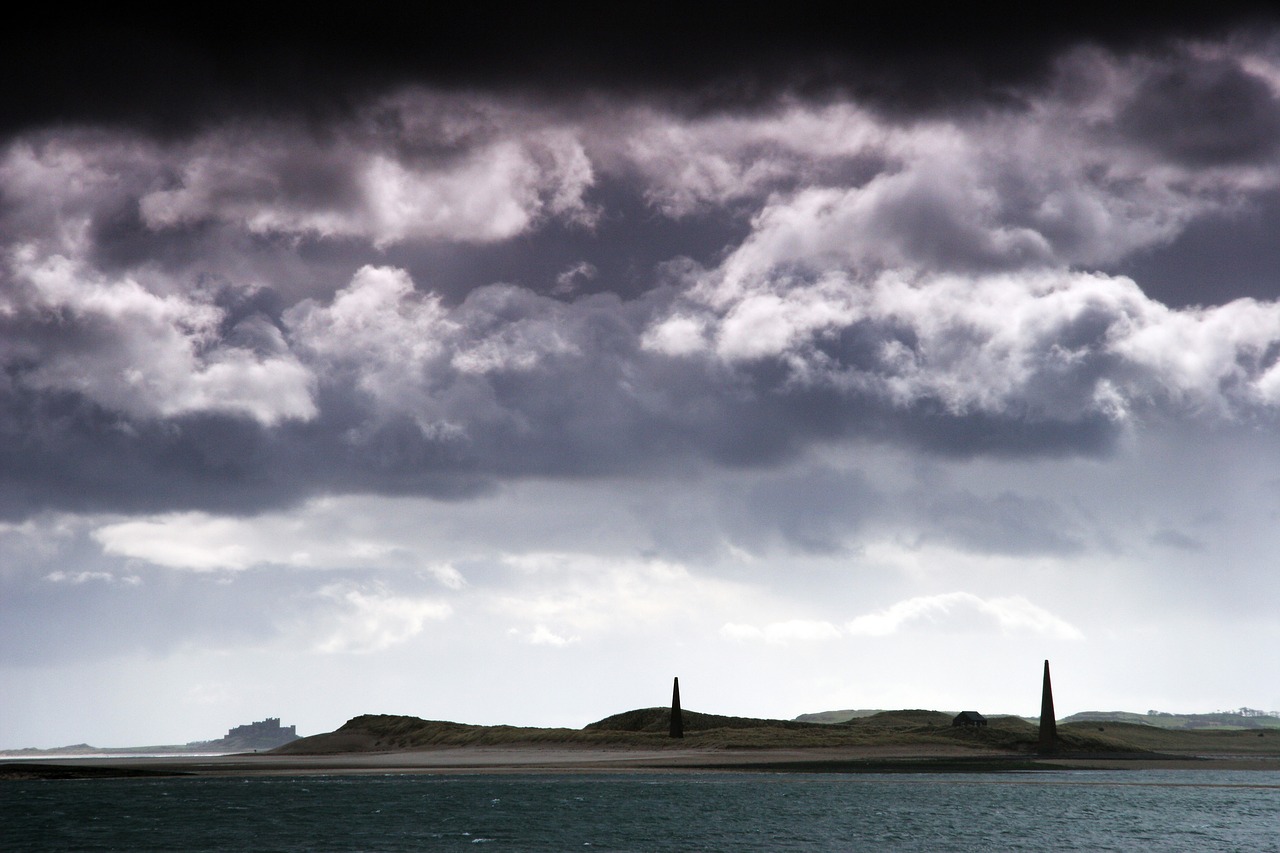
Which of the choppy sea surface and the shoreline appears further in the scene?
the shoreline

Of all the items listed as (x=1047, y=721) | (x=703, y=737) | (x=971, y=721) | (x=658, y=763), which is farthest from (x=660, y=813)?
(x=971, y=721)

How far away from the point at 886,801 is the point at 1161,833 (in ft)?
68.5

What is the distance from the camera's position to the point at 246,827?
70.5 metres

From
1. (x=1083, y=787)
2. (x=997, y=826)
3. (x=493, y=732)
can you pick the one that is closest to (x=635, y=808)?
(x=997, y=826)

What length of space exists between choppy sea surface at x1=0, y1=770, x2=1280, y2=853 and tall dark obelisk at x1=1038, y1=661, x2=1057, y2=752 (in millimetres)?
32429

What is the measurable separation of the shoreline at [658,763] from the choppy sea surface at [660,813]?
12632 mm

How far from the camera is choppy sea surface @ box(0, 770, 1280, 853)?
63.1 metres

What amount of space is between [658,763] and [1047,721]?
5275 centimetres

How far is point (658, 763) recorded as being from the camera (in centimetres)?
13538

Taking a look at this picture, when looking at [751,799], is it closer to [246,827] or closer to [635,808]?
[635,808]

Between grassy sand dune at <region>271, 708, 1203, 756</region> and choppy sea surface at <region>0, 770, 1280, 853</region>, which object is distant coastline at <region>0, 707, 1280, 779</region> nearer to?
grassy sand dune at <region>271, 708, 1203, 756</region>

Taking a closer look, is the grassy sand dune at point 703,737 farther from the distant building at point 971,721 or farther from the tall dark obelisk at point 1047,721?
the tall dark obelisk at point 1047,721

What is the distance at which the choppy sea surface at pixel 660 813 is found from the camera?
207 ft

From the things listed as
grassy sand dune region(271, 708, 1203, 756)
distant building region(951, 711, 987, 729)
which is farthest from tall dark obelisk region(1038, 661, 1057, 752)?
distant building region(951, 711, 987, 729)
